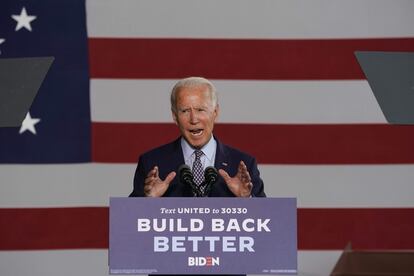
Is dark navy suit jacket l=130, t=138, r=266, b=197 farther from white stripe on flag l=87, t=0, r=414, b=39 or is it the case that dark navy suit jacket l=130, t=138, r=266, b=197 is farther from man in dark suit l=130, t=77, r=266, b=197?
white stripe on flag l=87, t=0, r=414, b=39

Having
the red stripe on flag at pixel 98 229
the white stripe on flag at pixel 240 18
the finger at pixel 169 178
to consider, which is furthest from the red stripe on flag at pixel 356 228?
the finger at pixel 169 178

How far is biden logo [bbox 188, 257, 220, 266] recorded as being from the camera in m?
2.67

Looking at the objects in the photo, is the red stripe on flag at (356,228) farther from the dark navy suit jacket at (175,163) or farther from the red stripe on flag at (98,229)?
the dark navy suit jacket at (175,163)

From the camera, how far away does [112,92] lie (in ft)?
14.4

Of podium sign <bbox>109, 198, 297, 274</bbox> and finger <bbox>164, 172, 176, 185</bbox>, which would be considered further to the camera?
finger <bbox>164, 172, 176, 185</bbox>

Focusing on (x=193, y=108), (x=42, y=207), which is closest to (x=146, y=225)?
(x=193, y=108)

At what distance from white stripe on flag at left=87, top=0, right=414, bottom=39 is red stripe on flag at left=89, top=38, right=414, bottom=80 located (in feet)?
0.11

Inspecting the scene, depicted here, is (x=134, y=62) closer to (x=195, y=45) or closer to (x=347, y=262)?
(x=195, y=45)

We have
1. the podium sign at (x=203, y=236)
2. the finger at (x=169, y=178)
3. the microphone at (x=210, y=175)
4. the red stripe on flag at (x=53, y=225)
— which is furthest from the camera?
the red stripe on flag at (x=53, y=225)

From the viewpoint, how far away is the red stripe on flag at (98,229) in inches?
170

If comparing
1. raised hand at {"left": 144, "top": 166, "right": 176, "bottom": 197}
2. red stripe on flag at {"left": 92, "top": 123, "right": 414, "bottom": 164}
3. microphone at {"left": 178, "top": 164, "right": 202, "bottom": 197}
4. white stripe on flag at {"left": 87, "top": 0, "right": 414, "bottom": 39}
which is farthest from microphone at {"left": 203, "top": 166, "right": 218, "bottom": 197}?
white stripe on flag at {"left": 87, "top": 0, "right": 414, "bottom": 39}

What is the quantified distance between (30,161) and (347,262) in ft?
7.30

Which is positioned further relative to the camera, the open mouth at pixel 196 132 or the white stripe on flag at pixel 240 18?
the white stripe on flag at pixel 240 18

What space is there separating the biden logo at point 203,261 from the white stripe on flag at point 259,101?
5.73ft
